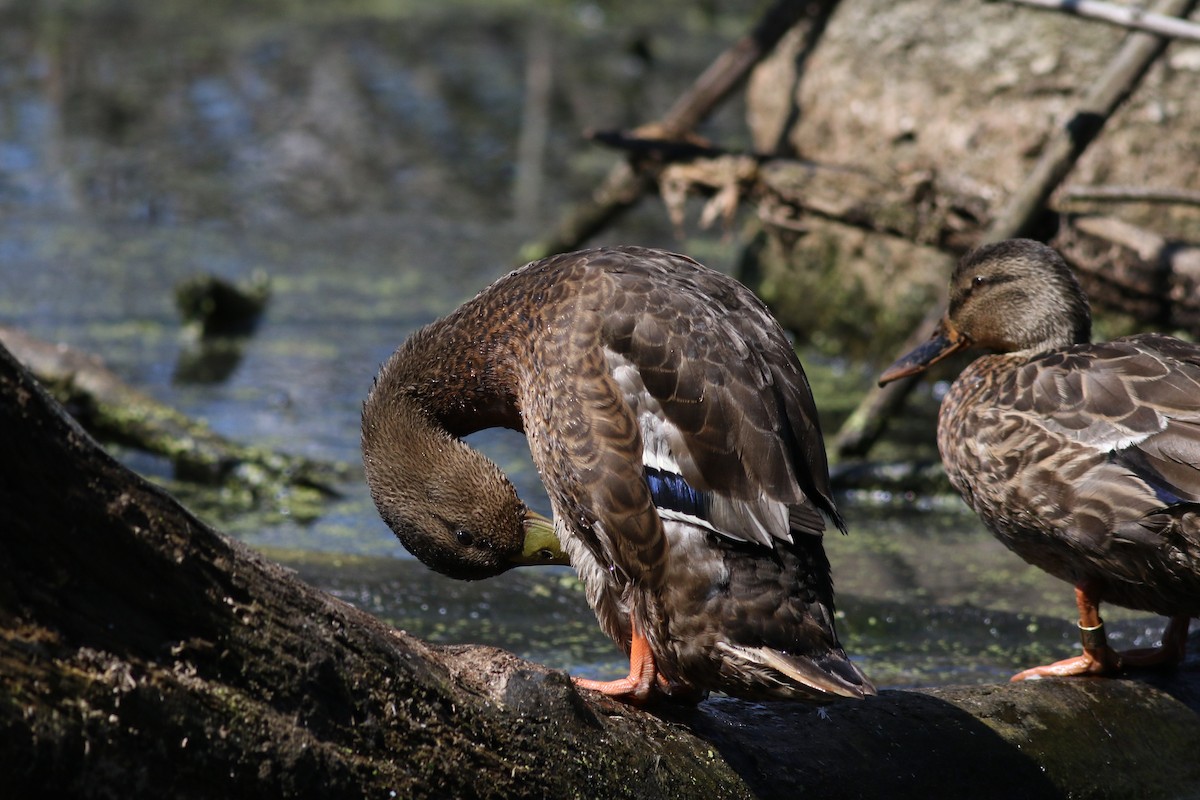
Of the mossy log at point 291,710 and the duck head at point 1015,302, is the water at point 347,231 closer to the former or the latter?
the duck head at point 1015,302

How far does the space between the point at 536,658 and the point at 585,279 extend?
4.25ft

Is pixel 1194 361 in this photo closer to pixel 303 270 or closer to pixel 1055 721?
pixel 1055 721

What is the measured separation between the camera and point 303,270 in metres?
9.77

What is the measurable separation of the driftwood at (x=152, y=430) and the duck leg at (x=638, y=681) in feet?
9.77

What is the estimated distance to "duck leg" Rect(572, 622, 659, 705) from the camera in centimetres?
303

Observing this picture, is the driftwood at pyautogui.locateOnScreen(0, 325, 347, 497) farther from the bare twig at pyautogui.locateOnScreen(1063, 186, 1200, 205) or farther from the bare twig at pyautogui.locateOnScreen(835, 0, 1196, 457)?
the bare twig at pyautogui.locateOnScreen(1063, 186, 1200, 205)

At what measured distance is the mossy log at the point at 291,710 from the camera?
2035mm

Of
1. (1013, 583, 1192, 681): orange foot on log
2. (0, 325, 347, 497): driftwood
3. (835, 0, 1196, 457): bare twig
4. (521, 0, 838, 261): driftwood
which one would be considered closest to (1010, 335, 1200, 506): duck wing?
(1013, 583, 1192, 681): orange foot on log

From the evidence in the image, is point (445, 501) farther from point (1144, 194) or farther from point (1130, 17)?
point (1144, 194)

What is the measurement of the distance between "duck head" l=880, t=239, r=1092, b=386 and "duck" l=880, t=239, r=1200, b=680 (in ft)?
0.42

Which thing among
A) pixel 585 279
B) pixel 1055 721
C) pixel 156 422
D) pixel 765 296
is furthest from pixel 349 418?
pixel 1055 721

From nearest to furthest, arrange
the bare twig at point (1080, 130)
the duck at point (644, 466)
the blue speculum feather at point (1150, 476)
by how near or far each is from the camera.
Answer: the duck at point (644, 466)
the blue speculum feather at point (1150, 476)
the bare twig at point (1080, 130)

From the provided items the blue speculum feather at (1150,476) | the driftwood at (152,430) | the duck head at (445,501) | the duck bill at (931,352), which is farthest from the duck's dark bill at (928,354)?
the driftwood at (152,430)

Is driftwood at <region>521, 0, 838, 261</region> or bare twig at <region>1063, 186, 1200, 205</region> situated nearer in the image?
bare twig at <region>1063, 186, 1200, 205</region>
